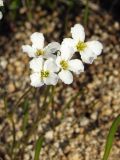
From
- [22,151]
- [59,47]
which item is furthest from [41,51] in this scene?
[22,151]

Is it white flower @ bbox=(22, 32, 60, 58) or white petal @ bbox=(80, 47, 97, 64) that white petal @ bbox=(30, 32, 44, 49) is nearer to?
white flower @ bbox=(22, 32, 60, 58)

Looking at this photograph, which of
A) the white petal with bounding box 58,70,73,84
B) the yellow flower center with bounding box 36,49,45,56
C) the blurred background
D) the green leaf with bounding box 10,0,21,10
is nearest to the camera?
the white petal with bounding box 58,70,73,84

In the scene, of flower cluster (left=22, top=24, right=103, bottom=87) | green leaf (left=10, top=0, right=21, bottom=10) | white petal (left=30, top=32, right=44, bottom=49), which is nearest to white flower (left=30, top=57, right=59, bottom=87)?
flower cluster (left=22, top=24, right=103, bottom=87)

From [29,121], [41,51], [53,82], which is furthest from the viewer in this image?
[29,121]

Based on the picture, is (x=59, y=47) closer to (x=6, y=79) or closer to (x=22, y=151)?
(x=22, y=151)

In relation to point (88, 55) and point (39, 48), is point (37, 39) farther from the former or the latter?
point (88, 55)

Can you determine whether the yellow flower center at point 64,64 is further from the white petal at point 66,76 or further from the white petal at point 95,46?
the white petal at point 95,46

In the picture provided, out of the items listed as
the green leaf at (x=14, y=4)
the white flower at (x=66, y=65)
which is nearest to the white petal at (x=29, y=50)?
the white flower at (x=66, y=65)
